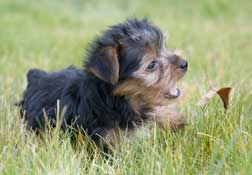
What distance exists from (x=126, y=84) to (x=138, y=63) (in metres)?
0.21

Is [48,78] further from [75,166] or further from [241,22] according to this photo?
[241,22]

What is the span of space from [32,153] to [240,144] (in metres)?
1.56

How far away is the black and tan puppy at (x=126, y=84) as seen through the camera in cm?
521

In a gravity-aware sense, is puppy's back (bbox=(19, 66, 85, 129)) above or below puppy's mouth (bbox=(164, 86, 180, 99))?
below

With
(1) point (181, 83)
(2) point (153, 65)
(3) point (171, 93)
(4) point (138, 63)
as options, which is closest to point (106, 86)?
(4) point (138, 63)

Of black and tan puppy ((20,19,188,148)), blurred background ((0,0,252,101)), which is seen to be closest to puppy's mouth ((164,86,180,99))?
black and tan puppy ((20,19,188,148))

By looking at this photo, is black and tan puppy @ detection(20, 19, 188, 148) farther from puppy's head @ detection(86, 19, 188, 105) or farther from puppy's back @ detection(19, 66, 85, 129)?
puppy's back @ detection(19, 66, 85, 129)

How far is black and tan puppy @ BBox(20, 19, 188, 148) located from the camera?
521cm

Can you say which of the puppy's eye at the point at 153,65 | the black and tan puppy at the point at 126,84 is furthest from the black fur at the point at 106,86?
the puppy's eye at the point at 153,65

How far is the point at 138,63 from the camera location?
525 cm

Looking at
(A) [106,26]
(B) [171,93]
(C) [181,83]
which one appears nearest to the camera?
(B) [171,93]

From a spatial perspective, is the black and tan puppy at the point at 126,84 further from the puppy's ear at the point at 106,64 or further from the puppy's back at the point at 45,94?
the puppy's back at the point at 45,94

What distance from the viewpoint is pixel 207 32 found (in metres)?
12.8

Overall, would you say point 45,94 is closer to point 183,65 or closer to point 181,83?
point 183,65
